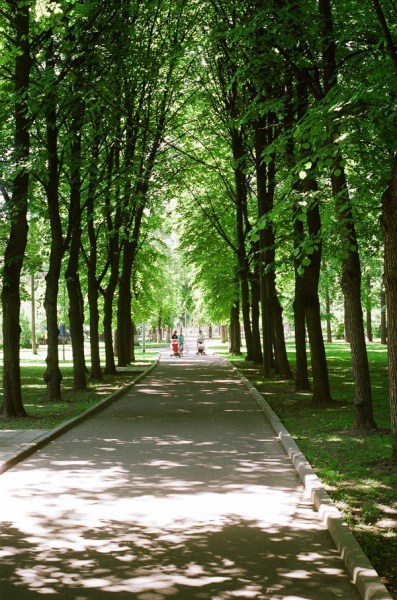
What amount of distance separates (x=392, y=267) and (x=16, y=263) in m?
8.68

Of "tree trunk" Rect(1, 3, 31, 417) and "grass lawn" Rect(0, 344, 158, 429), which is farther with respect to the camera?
"tree trunk" Rect(1, 3, 31, 417)

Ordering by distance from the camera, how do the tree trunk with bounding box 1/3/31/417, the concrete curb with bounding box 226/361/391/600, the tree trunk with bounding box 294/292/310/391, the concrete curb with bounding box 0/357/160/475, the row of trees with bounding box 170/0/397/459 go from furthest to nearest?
A: the tree trunk with bounding box 294/292/310/391 → the tree trunk with bounding box 1/3/31/417 → the concrete curb with bounding box 0/357/160/475 → the row of trees with bounding box 170/0/397/459 → the concrete curb with bounding box 226/361/391/600

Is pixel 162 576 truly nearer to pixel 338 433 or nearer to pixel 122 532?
pixel 122 532

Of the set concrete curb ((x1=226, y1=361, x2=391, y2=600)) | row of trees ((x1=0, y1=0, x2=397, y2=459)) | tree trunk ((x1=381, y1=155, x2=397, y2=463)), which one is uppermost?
row of trees ((x1=0, y1=0, x2=397, y2=459))

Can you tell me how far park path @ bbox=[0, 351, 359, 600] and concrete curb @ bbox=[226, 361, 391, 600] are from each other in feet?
0.31

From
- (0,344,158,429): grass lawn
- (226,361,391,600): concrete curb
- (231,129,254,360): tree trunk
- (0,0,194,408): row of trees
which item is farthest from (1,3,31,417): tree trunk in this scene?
(231,129,254,360): tree trunk

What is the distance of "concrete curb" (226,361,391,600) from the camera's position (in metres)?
4.48

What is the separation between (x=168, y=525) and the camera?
20.6ft

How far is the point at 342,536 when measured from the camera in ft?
18.1

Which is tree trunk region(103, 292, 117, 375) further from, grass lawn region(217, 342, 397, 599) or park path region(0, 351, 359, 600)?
park path region(0, 351, 359, 600)

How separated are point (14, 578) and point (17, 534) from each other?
3.61 ft

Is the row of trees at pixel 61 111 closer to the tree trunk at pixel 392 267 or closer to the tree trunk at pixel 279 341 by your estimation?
the tree trunk at pixel 279 341

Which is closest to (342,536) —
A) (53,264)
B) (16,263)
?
(16,263)

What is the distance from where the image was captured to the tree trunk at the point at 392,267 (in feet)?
25.4
